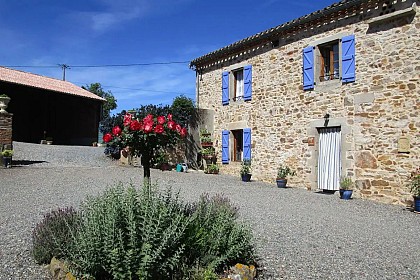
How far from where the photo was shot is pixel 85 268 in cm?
288

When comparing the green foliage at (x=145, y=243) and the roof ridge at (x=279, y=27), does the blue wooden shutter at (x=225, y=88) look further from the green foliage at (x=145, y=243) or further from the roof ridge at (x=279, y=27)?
the green foliage at (x=145, y=243)

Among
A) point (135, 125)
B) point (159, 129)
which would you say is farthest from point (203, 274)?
point (135, 125)

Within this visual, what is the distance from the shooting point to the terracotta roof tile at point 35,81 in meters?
20.3

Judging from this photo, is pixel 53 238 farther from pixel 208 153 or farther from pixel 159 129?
pixel 208 153

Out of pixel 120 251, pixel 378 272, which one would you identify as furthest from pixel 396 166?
pixel 120 251

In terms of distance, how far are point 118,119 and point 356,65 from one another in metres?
9.92

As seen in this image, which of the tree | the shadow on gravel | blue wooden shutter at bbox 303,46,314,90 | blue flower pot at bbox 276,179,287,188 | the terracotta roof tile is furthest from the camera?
the tree

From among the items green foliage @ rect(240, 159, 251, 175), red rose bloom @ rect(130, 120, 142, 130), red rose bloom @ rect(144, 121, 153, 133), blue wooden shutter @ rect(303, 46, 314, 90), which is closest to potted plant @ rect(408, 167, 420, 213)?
blue wooden shutter @ rect(303, 46, 314, 90)

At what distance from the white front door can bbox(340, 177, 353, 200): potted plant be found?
0.65 m

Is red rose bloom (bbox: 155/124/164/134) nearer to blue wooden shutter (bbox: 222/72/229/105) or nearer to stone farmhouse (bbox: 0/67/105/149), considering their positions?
blue wooden shutter (bbox: 222/72/229/105)

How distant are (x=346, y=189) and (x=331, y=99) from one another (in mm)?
2675

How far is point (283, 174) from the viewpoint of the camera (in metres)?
11.3

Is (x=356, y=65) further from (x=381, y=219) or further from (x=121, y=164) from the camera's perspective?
(x=121, y=164)

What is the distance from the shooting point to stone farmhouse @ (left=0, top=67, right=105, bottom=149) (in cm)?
2103
